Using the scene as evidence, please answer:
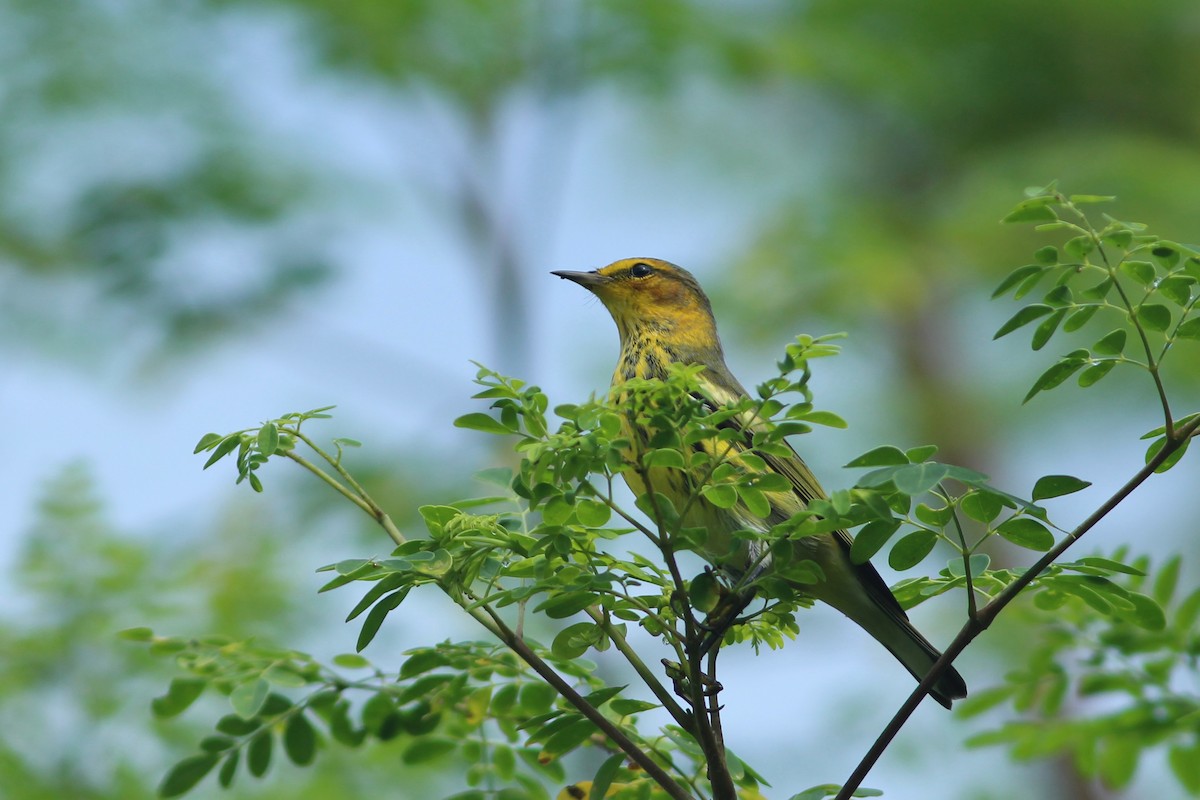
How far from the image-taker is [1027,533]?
74.9 inches

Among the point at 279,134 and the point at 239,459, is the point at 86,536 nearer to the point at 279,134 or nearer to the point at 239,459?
the point at 239,459

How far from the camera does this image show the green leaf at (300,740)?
2467 mm

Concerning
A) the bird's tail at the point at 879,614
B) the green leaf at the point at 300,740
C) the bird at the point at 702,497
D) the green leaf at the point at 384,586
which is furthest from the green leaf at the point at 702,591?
the bird's tail at the point at 879,614

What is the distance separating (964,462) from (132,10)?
6.62 m

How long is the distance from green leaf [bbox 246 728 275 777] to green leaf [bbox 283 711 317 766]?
0.04 meters

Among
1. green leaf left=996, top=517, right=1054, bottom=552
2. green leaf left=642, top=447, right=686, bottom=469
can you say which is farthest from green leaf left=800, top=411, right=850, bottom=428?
green leaf left=996, top=517, right=1054, bottom=552

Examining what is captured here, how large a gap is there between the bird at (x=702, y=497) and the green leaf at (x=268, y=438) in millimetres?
626

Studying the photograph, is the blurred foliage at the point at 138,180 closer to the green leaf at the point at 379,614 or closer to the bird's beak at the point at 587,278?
the bird's beak at the point at 587,278

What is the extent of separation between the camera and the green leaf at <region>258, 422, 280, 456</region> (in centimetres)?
192

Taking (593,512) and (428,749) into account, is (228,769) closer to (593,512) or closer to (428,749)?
(428,749)

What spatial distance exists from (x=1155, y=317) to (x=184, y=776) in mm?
1869

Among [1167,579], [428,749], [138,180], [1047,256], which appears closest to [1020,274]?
[1047,256]

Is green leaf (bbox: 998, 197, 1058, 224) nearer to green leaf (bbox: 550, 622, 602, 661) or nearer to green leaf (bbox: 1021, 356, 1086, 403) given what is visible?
green leaf (bbox: 1021, 356, 1086, 403)

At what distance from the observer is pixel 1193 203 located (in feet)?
24.6
